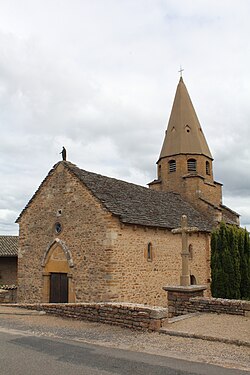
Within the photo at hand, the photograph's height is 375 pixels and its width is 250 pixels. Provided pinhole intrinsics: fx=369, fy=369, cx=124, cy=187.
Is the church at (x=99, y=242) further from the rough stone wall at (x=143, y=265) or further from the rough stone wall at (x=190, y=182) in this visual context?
the rough stone wall at (x=190, y=182)

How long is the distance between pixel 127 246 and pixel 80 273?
100 inches

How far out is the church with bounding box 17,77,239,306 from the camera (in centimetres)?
1641

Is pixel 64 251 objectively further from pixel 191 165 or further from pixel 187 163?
pixel 191 165

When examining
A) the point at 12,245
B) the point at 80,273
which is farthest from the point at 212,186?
the point at 12,245

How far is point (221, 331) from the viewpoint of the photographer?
906 centimetres

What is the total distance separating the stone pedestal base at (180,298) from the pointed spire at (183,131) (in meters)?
16.8

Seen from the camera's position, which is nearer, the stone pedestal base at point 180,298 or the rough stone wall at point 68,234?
the stone pedestal base at point 180,298

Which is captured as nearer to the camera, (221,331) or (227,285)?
(221,331)

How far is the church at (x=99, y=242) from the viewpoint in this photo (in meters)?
16.4

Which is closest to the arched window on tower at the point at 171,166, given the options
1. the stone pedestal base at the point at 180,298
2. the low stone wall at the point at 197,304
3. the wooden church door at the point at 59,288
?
the wooden church door at the point at 59,288

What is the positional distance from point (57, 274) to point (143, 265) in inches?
173

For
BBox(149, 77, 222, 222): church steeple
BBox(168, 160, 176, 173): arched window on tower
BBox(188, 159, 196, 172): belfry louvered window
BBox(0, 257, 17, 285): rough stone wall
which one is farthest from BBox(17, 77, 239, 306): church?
BBox(0, 257, 17, 285): rough stone wall

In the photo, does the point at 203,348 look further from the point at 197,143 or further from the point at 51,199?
the point at 197,143

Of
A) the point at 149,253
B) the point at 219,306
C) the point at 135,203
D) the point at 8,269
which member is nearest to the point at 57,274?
the point at 149,253
